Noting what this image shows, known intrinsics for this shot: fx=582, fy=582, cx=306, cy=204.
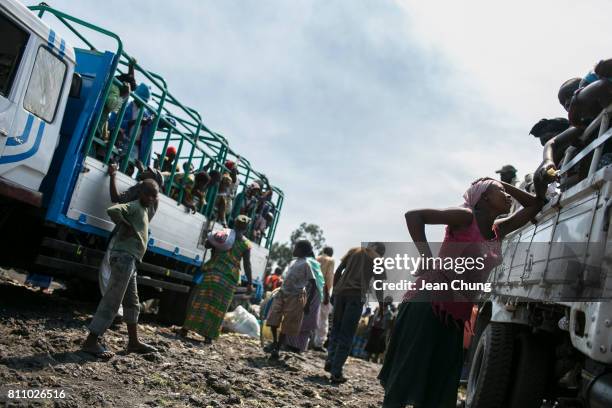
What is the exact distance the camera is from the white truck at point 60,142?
4930mm

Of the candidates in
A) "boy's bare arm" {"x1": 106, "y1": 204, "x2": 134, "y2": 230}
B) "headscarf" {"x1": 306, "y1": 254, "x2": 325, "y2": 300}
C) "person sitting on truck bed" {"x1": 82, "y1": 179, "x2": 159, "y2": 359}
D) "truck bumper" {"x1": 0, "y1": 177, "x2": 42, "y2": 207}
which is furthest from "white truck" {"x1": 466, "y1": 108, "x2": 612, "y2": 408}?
"truck bumper" {"x1": 0, "y1": 177, "x2": 42, "y2": 207}

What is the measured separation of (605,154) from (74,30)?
517cm

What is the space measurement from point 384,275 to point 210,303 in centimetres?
429

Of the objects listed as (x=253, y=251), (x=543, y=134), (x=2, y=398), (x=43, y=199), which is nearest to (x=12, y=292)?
(x=43, y=199)

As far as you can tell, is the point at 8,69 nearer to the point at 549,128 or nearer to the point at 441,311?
the point at 441,311

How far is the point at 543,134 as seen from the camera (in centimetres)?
561

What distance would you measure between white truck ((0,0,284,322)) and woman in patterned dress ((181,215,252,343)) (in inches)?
24.9

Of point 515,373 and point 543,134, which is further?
point 543,134

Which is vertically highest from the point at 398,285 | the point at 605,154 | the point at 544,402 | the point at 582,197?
the point at 605,154

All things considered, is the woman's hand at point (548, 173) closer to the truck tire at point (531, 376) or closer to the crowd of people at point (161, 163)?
the truck tire at point (531, 376)

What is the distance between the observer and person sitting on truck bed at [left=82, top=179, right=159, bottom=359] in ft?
15.3

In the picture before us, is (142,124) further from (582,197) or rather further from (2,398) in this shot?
(582,197)

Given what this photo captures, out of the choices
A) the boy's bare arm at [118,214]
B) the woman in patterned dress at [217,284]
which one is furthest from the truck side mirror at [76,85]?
the woman in patterned dress at [217,284]

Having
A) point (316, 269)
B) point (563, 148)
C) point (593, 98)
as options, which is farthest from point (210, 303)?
point (593, 98)
